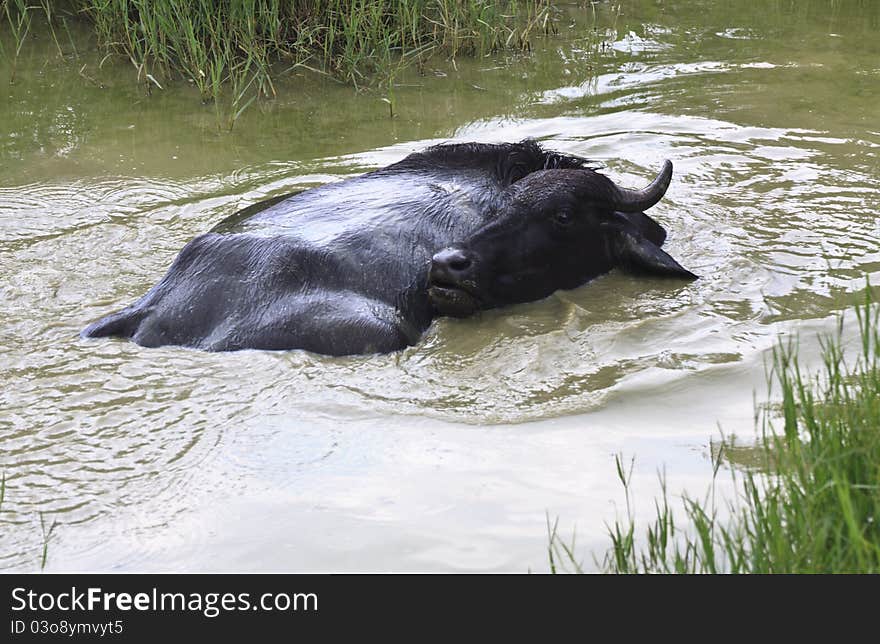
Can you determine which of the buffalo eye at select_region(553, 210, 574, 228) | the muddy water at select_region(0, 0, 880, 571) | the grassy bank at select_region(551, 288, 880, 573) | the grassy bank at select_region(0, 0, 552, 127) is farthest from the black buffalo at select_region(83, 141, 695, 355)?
the grassy bank at select_region(0, 0, 552, 127)

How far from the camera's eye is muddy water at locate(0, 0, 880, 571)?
3.38m

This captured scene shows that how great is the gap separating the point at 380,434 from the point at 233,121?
4.62m

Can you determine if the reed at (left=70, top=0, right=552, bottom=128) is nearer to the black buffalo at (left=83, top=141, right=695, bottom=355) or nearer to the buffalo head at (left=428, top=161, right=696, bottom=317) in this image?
the black buffalo at (left=83, top=141, right=695, bottom=355)

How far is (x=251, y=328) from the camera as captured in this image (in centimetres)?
476

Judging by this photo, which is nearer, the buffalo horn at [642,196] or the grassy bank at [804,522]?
the grassy bank at [804,522]

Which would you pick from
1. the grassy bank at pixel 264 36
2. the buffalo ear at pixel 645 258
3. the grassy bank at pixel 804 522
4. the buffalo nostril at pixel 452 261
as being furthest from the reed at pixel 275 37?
the grassy bank at pixel 804 522

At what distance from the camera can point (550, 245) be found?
17.9 feet

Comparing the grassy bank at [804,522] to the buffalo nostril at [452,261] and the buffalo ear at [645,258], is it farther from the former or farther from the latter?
the buffalo ear at [645,258]

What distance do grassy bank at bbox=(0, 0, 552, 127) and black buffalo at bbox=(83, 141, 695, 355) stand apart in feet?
8.82

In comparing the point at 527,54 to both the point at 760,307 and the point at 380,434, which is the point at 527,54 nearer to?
the point at 760,307

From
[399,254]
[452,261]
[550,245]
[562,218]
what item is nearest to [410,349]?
[452,261]

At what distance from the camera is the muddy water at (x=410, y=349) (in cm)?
338

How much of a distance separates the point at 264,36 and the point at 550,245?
14.1ft
